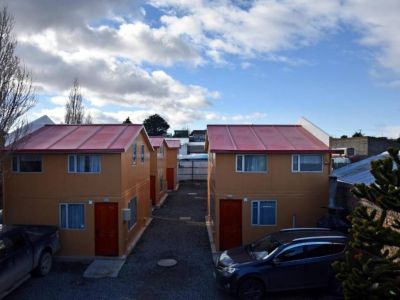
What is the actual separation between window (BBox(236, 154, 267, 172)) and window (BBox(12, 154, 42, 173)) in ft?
27.8

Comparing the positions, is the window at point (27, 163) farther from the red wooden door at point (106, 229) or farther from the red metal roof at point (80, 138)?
the red wooden door at point (106, 229)

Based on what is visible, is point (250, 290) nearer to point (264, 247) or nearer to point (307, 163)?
point (264, 247)

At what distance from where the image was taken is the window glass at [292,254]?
10.7m

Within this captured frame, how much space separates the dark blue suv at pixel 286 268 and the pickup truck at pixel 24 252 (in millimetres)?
6268

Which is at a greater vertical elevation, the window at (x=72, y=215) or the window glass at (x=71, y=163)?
the window glass at (x=71, y=163)

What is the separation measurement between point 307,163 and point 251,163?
8.06ft

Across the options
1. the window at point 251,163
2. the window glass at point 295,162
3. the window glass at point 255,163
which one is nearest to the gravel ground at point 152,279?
the window at point 251,163

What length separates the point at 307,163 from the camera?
51.0 ft

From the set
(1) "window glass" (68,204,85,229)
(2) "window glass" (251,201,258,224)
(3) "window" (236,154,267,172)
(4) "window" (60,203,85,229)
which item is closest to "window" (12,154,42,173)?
(4) "window" (60,203,85,229)

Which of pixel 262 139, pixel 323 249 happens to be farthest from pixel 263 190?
pixel 323 249

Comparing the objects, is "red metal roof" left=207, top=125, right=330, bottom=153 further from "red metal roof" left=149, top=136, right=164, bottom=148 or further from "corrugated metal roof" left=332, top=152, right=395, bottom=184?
"red metal roof" left=149, top=136, right=164, bottom=148

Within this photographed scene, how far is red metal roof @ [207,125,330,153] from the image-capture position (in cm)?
1534

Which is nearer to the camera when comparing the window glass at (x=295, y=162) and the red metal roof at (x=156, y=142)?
the window glass at (x=295, y=162)

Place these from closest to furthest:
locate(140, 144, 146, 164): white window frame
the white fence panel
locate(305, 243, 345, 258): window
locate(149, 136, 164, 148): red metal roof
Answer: locate(305, 243, 345, 258): window < locate(140, 144, 146, 164): white window frame < locate(149, 136, 164, 148): red metal roof < the white fence panel
